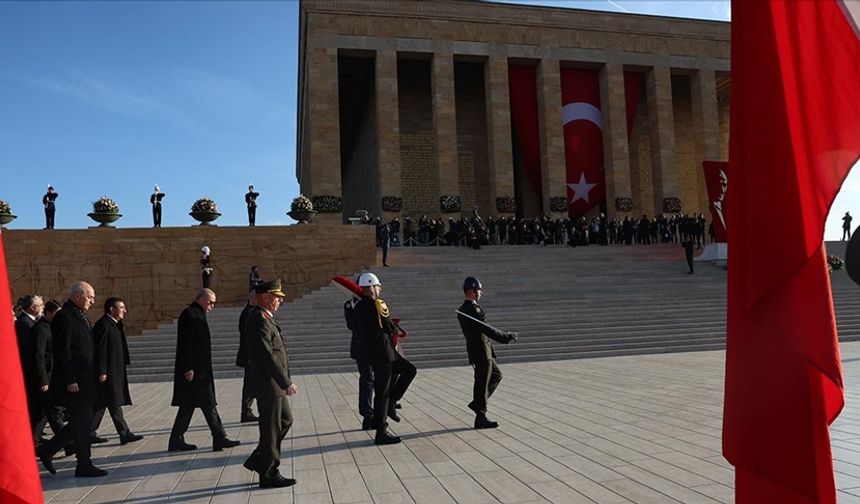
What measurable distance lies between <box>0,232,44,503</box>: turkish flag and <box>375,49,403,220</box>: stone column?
88.5ft

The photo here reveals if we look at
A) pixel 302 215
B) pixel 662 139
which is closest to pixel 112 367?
pixel 302 215

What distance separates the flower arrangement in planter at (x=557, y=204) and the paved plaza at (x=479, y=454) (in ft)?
70.2

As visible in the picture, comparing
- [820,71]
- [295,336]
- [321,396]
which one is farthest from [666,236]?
[820,71]

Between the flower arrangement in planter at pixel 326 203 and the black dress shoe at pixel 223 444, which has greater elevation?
the flower arrangement in planter at pixel 326 203

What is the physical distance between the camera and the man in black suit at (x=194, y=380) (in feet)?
21.0

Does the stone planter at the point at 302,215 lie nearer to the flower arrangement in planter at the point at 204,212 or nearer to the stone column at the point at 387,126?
the flower arrangement in planter at the point at 204,212

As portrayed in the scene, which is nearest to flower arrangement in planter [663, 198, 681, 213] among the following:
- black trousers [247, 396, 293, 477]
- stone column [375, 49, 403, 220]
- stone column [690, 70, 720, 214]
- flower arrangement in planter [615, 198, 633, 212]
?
flower arrangement in planter [615, 198, 633, 212]

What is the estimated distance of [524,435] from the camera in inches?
251

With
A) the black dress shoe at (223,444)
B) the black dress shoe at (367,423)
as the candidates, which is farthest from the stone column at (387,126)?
the black dress shoe at (223,444)

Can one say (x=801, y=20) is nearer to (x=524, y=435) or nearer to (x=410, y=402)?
(x=524, y=435)

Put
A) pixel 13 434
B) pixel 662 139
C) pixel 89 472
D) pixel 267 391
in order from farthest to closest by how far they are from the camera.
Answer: pixel 662 139 < pixel 89 472 < pixel 267 391 < pixel 13 434

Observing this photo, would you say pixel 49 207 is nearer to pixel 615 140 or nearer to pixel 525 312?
pixel 525 312

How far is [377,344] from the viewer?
6.66 metres

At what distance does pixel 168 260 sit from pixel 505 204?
16.1 m
